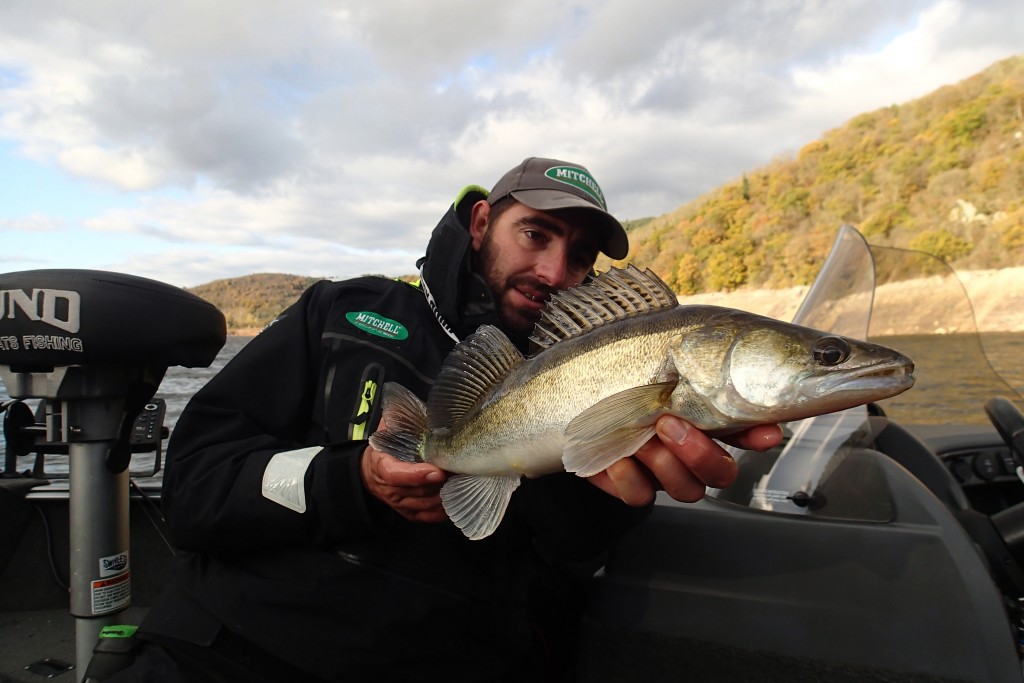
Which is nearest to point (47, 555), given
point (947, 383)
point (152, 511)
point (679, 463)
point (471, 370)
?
point (152, 511)

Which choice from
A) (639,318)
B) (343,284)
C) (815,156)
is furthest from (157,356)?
(815,156)

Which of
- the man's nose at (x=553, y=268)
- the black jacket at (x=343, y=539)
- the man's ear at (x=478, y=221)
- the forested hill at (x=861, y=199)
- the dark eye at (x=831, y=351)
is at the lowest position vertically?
the black jacket at (x=343, y=539)

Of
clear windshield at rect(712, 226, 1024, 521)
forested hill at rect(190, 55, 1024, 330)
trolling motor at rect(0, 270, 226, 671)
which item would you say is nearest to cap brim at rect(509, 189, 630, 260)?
clear windshield at rect(712, 226, 1024, 521)

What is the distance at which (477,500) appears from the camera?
2111 millimetres

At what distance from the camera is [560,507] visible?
7.76 feet

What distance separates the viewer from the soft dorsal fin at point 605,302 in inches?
83.4

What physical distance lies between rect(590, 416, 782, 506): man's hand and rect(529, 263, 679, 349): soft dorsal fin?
0.47 meters

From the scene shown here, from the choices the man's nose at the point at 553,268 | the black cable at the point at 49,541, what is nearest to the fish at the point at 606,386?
the man's nose at the point at 553,268

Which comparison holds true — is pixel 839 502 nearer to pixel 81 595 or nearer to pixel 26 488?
pixel 81 595

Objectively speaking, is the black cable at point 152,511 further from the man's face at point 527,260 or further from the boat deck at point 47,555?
the man's face at point 527,260

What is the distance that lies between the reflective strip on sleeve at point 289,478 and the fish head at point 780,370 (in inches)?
56.6

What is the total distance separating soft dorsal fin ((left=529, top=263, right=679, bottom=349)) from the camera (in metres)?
2.12

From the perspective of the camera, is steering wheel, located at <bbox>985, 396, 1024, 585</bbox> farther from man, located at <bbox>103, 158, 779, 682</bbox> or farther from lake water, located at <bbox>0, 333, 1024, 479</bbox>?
man, located at <bbox>103, 158, 779, 682</bbox>

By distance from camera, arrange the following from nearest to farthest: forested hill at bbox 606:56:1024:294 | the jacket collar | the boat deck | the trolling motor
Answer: the trolling motor < the jacket collar < the boat deck < forested hill at bbox 606:56:1024:294
